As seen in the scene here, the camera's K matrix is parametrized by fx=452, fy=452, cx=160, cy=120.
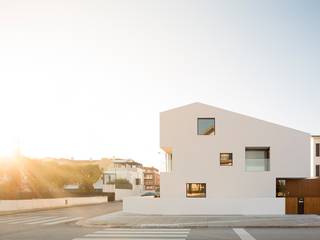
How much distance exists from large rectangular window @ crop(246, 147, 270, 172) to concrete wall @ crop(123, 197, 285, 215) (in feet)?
14.7

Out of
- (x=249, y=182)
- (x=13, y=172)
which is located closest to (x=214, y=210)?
(x=249, y=182)

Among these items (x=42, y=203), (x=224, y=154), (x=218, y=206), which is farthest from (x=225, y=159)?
(x=42, y=203)

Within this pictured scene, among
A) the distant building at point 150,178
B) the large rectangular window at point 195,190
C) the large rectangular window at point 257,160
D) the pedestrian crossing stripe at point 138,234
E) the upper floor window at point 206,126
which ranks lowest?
the distant building at point 150,178

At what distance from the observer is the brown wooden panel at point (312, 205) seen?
108 ft

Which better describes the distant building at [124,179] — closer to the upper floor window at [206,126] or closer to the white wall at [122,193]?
the white wall at [122,193]

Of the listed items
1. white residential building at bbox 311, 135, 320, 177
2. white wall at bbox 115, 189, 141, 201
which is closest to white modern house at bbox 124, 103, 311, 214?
white residential building at bbox 311, 135, 320, 177

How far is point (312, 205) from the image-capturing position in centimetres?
3312

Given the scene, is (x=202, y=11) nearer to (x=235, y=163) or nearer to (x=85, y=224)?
(x=85, y=224)

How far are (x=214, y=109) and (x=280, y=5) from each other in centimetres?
1514

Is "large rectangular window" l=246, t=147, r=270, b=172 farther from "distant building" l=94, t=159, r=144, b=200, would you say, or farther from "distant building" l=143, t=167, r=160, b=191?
"distant building" l=143, t=167, r=160, b=191

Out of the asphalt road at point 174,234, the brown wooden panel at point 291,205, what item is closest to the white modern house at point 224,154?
the brown wooden panel at point 291,205

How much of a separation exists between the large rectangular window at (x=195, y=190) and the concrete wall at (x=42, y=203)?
1484cm

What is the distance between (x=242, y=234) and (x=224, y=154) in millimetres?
15693

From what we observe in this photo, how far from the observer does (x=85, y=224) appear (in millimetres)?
22312
